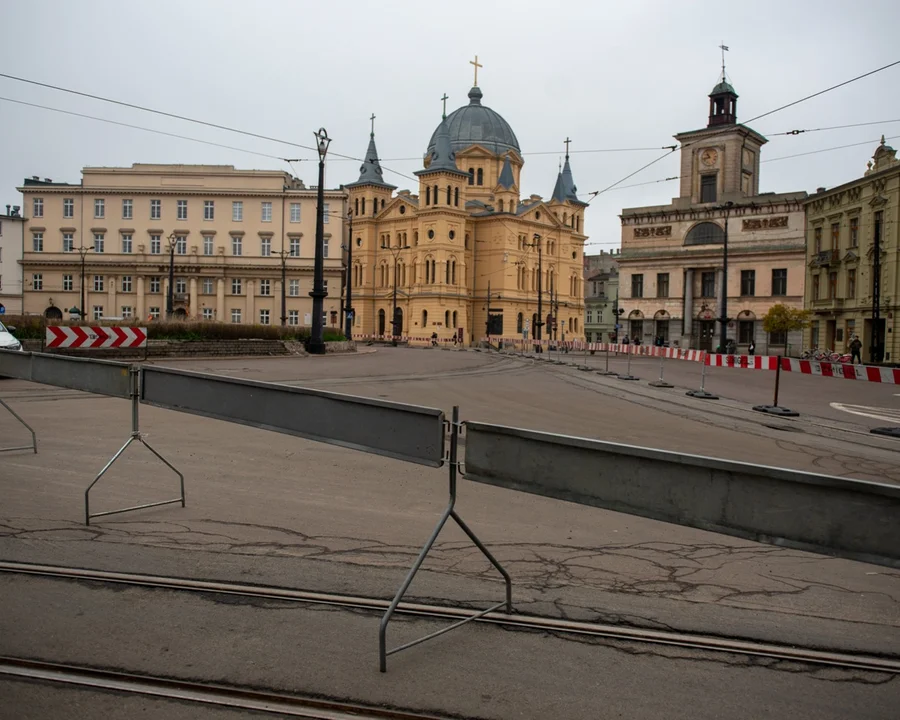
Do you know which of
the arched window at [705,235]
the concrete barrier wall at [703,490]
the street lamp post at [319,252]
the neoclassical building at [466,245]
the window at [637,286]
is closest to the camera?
the concrete barrier wall at [703,490]

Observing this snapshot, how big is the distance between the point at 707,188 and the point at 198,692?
72.5 m

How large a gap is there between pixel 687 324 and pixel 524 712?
227 feet

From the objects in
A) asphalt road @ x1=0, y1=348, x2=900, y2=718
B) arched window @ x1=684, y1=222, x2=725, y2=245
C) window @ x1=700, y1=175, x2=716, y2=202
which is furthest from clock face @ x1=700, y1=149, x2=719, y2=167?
asphalt road @ x1=0, y1=348, x2=900, y2=718

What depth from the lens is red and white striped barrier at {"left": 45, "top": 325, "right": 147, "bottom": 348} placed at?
20.0m

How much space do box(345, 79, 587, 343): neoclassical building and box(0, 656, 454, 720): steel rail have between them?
250 ft

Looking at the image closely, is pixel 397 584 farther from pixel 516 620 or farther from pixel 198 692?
pixel 198 692

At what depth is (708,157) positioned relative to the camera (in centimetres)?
6975

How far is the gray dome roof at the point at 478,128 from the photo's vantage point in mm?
96688

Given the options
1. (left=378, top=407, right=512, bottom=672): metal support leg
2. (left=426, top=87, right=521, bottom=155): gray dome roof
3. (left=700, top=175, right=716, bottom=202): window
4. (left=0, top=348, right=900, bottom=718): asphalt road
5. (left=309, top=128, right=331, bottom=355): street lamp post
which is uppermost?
(left=426, top=87, right=521, bottom=155): gray dome roof

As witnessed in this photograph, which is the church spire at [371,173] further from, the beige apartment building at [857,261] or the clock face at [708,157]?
the beige apartment building at [857,261]

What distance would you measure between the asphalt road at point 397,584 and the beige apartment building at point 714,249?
6021 centimetres

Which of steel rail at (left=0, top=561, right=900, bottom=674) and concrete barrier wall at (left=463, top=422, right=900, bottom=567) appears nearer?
concrete barrier wall at (left=463, top=422, right=900, bottom=567)

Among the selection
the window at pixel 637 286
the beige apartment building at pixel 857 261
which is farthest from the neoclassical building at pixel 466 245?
the beige apartment building at pixel 857 261

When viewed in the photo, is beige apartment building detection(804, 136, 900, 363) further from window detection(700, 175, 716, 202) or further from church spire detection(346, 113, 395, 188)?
church spire detection(346, 113, 395, 188)
